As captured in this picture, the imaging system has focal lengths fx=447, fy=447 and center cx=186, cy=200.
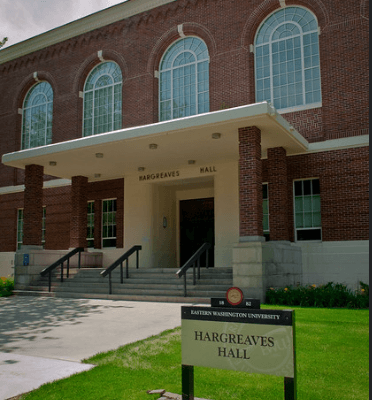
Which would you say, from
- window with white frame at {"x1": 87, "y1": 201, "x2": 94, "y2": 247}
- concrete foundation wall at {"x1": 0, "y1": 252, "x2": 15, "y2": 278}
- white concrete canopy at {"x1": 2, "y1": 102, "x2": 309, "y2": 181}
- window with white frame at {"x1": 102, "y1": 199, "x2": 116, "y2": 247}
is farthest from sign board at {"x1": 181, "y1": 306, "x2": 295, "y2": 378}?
concrete foundation wall at {"x1": 0, "y1": 252, "x2": 15, "y2": 278}

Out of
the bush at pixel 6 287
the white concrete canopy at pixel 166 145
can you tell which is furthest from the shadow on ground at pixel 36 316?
the white concrete canopy at pixel 166 145

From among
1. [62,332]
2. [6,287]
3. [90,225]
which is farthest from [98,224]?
[62,332]

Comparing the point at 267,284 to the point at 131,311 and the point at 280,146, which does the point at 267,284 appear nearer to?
the point at 131,311

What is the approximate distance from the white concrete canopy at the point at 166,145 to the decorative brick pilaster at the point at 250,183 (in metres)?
0.40

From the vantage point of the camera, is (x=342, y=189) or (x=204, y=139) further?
(x=342, y=189)

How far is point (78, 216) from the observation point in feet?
61.8

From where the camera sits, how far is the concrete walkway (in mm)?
5332

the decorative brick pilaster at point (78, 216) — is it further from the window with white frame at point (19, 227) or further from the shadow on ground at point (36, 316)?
the window with white frame at point (19, 227)

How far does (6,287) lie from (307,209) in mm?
11002

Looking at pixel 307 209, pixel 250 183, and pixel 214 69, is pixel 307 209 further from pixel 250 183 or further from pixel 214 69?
pixel 214 69

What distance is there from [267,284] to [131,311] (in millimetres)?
3692

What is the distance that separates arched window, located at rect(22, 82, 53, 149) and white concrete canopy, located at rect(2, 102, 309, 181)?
18.1 feet

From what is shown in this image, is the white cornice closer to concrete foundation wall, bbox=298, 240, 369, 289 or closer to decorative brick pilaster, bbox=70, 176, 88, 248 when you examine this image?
decorative brick pilaster, bbox=70, 176, 88, 248

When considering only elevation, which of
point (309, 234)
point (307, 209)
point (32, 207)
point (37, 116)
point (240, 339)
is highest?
point (37, 116)
